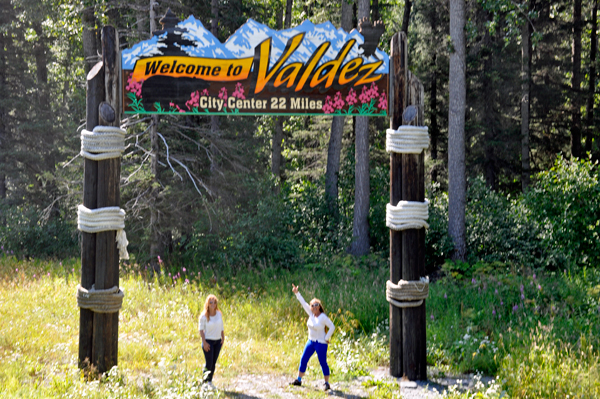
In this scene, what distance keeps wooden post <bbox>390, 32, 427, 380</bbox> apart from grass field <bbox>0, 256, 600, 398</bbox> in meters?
0.59

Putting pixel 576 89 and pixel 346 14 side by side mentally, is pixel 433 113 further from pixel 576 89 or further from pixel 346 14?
pixel 346 14

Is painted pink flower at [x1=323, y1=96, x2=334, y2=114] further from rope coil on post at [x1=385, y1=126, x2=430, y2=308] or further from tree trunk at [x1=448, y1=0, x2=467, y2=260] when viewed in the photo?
tree trunk at [x1=448, y1=0, x2=467, y2=260]

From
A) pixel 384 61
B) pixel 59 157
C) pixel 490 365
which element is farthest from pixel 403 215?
pixel 59 157

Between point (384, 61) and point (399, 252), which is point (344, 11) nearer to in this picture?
point (384, 61)

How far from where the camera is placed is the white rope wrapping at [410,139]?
19.9 ft

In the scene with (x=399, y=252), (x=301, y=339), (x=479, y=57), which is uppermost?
(x=479, y=57)

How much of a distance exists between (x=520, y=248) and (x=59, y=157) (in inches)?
703

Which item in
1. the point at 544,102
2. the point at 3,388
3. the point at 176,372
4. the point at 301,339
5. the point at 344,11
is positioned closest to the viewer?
the point at 3,388

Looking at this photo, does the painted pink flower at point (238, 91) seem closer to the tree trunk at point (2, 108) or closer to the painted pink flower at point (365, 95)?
the painted pink flower at point (365, 95)

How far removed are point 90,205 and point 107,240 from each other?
1.42ft

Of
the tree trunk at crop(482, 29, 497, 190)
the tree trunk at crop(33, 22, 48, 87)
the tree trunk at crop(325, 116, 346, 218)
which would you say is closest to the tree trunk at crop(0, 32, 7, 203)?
the tree trunk at crop(33, 22, 48, 87)

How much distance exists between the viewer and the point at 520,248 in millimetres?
13164

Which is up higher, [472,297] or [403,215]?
[403,215]

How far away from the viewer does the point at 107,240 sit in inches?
230
